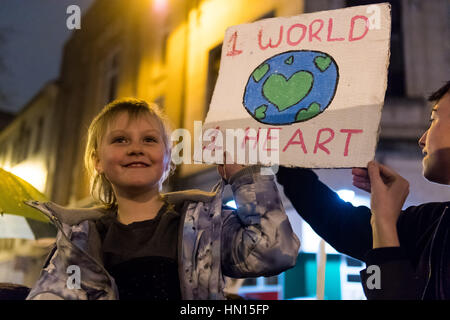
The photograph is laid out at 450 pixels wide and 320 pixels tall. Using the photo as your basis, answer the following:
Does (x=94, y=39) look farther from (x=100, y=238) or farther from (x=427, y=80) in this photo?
(x=100, y=238)

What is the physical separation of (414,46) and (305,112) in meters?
3.78

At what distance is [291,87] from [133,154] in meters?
0.57

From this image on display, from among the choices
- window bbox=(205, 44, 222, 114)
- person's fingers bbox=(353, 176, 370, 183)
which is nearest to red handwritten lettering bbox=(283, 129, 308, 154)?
person's fingers bbox=(353, 176, 370, 183)

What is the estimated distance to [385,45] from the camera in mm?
1420

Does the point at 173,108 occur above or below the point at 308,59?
above

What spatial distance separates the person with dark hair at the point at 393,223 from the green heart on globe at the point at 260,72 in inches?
15.6

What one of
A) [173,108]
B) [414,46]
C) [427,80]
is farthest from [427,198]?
[173,108]

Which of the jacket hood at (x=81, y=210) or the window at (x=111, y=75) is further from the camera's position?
the window at (x=111, y=75)

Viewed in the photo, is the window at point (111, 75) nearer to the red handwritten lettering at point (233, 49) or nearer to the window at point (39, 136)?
the window at point (39, 136)

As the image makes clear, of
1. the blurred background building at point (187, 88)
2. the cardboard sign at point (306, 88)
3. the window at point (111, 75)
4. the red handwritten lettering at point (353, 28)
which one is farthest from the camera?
the window at point (111, 75)

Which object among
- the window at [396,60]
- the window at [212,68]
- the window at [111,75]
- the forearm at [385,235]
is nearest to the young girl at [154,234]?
the forearm at [385,235]

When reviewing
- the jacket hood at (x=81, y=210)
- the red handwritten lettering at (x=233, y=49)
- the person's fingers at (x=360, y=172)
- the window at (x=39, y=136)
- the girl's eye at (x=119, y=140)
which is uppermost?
the window at (x=39, y=136)

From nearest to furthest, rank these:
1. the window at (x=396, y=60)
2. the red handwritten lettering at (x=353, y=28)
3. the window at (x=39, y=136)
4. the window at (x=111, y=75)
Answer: the red handwritten lettering at (x=353, y=28) < the window at (x=396, y=60) < the window at (x=111, y=75) < the window at (x=39, y=136)

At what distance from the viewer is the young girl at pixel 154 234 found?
4.22ft
